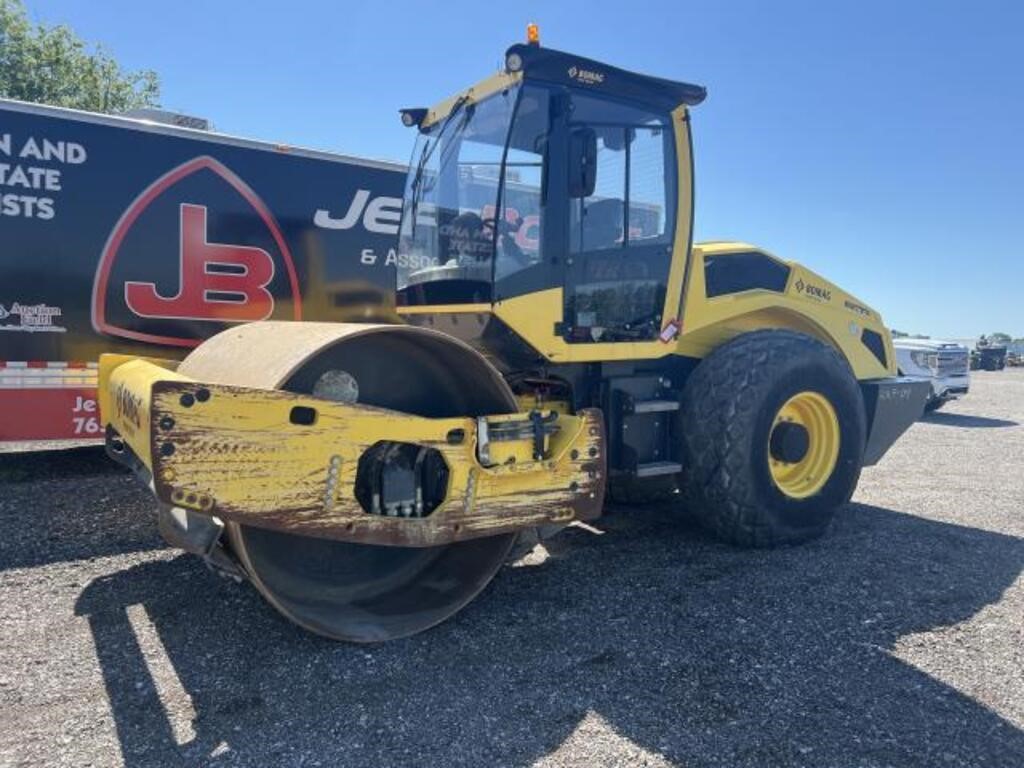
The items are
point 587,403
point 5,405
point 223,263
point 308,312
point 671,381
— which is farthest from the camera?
point 308,312

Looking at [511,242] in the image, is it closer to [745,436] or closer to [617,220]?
[617,220]

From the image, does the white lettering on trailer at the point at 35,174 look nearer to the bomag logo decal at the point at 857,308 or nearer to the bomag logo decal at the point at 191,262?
the bomag logo decal at the point at 191,262

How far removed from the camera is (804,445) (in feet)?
16.0

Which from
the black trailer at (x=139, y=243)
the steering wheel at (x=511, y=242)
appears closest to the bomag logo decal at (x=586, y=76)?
the steering wheel at (x=511, y=242)

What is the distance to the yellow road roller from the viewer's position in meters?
3.06

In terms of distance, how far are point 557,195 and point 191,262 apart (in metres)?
3.72

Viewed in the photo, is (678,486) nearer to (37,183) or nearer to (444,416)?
(444,416)

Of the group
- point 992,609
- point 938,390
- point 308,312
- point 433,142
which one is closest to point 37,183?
point 308,312

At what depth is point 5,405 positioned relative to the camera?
5.97m

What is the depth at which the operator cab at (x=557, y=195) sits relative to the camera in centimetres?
411

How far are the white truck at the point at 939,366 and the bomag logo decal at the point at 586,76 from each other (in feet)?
38.7

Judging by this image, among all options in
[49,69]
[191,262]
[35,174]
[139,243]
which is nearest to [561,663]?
[191,262]

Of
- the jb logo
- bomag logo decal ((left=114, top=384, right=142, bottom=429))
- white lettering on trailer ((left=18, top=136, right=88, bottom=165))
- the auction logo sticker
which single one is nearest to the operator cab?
bomag logo decal ((left=114, top=384, right=142, bottom=429))

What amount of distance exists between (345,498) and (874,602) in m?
2.72
